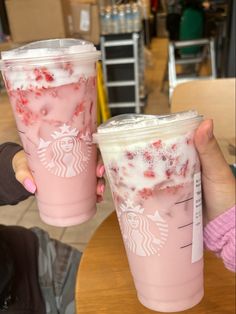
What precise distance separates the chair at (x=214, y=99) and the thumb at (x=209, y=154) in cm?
88

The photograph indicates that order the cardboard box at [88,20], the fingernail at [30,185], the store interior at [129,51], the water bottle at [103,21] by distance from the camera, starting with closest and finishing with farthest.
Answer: the fingernail at [30,185], the store interior at [129,51], the cardboard box at [88,20], the water bottle at [103,21]

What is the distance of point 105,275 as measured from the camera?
66 centimetres

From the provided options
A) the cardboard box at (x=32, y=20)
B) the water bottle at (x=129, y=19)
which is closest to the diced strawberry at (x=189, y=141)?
the cardboard box at (x=32, y=20)

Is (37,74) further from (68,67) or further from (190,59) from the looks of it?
(190,59)

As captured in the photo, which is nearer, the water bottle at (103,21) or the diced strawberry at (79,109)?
the diced strawberry at (79,109)

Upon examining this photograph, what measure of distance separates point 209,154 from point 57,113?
19 cm

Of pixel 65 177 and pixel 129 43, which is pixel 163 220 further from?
pixel 129 43

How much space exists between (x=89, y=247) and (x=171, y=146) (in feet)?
1.34

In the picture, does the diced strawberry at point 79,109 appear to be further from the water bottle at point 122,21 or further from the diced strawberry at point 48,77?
the water bottle at point 122,21

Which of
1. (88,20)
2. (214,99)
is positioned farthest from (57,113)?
(88,20)

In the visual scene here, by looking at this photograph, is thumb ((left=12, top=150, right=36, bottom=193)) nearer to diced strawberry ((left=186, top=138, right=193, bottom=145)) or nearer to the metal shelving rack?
diced strawberry ((left=186, top=138, right=193, bottom=145))

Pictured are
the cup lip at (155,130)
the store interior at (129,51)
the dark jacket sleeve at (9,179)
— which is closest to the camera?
the cup lip at (155,130)

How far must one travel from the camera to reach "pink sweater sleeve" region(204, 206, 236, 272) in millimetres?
465

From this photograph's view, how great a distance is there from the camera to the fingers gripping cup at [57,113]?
0.44m
